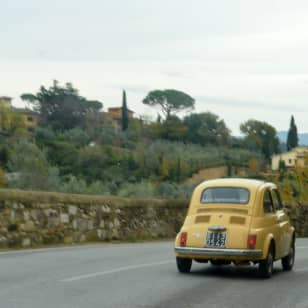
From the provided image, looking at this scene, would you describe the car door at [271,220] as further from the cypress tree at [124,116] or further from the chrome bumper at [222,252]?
the cypress tree at [124,116]

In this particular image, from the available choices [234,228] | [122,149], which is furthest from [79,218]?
[122,149]

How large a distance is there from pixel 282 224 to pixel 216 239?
1837 mm

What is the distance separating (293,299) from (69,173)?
75.7 metres

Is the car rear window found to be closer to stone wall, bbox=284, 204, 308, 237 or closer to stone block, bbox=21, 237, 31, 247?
stone block, bbox=21, 237, 31, 247

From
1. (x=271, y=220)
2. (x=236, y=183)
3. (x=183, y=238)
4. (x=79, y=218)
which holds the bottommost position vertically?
(x=79, y=218)

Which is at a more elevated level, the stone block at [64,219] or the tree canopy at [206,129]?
the tree canopy at [206,129]

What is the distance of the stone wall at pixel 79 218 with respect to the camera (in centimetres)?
1792

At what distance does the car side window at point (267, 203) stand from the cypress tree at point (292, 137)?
112 metres

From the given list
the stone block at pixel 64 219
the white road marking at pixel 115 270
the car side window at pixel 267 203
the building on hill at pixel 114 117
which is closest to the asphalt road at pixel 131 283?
the white road marking at pixel 115 270

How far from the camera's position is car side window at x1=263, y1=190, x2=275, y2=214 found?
13802 mm

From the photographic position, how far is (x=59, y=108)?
126312 mm

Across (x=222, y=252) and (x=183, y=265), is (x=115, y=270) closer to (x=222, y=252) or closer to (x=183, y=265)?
(x=183, y=265)

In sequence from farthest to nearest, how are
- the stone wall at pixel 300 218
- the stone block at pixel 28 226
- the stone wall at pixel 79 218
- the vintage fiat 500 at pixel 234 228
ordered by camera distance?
the stone wall at pixel 300 218 → the stone block at pixel 28 226 → the stone wall at pixel 79 218 → the vintage fiat 500 at pixel 234 228

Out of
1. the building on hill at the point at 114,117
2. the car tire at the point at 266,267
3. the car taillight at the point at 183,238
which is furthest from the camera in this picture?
the building on hill at the point at 114,117
